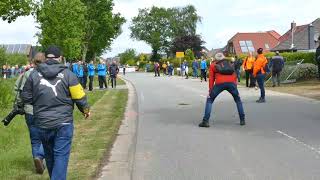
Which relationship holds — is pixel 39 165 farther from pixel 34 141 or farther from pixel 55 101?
pixel 55 101

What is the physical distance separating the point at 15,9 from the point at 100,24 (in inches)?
2094

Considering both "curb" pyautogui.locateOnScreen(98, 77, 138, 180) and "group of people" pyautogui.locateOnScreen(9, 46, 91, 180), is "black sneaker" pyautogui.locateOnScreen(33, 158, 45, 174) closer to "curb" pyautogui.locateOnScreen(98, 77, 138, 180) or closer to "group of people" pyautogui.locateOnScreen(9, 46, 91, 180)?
"curb" pyautogui.locateOnScreen(98, 77, 138, 180)

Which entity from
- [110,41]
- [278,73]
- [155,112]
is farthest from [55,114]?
[110,41]

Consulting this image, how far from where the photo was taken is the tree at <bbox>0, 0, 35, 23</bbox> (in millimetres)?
30700

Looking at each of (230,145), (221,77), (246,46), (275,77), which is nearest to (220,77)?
(221,77)

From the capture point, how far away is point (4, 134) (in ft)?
39.5

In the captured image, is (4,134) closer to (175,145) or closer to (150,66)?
(175,145)

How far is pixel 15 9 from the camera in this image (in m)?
32.1

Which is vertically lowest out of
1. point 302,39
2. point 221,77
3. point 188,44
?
point 221,77

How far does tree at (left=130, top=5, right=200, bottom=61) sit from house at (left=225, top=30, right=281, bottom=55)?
10182 millimetres

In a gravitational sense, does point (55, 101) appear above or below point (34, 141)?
above

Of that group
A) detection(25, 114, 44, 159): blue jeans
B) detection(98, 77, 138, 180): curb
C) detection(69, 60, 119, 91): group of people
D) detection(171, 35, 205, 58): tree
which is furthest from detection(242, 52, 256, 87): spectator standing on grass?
detection(171, 35, 205, 58): tree

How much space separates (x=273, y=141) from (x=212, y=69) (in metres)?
2.55

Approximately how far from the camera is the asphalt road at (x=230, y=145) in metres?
7.92
